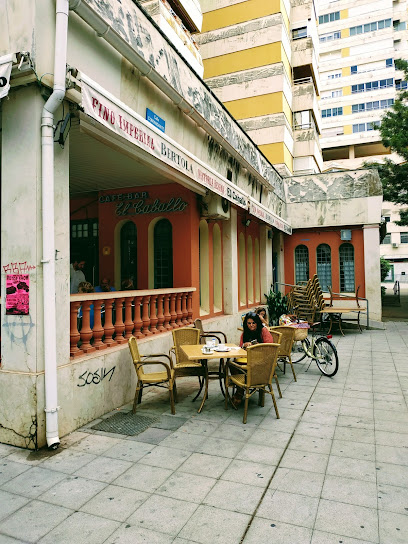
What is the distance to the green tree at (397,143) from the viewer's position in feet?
57.0

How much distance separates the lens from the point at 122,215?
997 cm

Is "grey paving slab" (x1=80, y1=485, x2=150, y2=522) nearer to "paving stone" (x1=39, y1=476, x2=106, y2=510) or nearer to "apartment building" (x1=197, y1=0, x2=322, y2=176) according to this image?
"paving stone" (x1=39, y1=476, x2=106, y2=510)

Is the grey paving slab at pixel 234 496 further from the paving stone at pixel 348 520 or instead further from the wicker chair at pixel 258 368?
the wicker chair at pixel 258 368

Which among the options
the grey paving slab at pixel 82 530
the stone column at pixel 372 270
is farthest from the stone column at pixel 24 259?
the stone column at pixel 372 270

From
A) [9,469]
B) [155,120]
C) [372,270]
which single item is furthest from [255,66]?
[9,469]

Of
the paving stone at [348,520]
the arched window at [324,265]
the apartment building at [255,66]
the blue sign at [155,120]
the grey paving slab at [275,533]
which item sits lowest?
the paving stone at [348,520]

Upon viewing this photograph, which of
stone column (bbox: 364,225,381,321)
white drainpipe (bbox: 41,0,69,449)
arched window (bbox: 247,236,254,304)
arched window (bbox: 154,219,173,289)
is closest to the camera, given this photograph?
white drainpipe (bbox: 41,0,69,449)

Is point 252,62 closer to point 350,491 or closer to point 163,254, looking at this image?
point 163,254

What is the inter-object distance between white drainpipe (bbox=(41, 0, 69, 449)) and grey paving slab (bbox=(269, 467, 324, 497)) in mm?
2466

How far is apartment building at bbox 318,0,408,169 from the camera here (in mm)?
46875

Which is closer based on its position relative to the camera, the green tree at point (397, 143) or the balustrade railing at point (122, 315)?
the balustrade railing at point (122, 315)

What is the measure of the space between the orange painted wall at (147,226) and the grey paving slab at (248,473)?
5.17 meters

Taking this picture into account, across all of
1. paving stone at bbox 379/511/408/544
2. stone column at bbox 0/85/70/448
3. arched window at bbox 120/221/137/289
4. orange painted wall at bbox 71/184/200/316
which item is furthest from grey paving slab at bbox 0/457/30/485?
arched window at bbox 120/221/137/289

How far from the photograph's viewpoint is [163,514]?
125 inches
